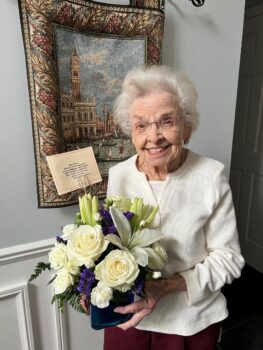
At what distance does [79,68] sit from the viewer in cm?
101

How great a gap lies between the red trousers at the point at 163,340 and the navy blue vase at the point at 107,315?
0.98 ft

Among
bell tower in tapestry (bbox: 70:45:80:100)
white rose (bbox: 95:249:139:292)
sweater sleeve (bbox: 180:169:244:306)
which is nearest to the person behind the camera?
white rose (bbox: 95:249:139:292)

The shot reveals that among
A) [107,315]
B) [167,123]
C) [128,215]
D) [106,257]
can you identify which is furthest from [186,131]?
[107,315]

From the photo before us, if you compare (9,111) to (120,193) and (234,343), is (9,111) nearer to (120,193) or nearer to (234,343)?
(120,193)

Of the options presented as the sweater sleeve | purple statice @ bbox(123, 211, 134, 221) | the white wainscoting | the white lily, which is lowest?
the white wainscoting

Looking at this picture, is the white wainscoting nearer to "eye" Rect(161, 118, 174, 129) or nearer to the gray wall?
the gray wall

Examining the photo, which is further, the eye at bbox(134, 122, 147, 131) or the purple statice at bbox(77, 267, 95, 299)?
the eye at bbox(134, 122, 147, 131)

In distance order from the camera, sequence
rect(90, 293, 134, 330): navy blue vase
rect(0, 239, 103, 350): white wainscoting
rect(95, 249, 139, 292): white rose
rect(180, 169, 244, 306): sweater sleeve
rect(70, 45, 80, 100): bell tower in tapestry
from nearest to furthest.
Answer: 1. rect(95, 249, 139, 292): white rose
2. rect(90, 293, 134, 330): navy blue vase
3. rect(180, 169, 244, 306): sweater sleeve
4. rect(70, 45, 80, 100): bell tower in tapestry
5. rect(0, 239, 103, 350): white wainscoting

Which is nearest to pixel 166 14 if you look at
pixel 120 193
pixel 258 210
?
pixel 120 193

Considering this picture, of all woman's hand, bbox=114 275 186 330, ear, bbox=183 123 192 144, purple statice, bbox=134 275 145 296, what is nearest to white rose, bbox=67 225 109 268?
purple statice, bbox=134 275 145 296

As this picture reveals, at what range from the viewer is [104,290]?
65 centimetres

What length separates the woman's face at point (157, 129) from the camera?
2.69 feet

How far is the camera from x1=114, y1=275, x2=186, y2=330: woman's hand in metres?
0.77

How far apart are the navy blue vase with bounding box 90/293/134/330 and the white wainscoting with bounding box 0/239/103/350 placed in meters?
0.48
